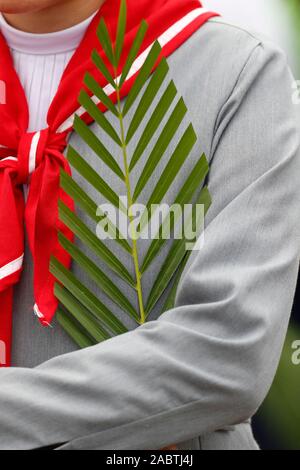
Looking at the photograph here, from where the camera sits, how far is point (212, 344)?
1.63 m

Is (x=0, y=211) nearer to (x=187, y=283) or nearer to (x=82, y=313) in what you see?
(x=82, y=313)

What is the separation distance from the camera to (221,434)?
1.76 m

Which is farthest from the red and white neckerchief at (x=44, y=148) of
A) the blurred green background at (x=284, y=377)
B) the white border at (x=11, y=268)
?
the blurred green background at (x=284, y=377)

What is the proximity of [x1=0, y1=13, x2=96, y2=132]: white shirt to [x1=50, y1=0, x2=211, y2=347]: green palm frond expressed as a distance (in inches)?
5.2

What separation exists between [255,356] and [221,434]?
0.18 metres

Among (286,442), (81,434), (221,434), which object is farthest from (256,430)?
(81,434)

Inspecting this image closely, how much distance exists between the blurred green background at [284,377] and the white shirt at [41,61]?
1054 millimetres

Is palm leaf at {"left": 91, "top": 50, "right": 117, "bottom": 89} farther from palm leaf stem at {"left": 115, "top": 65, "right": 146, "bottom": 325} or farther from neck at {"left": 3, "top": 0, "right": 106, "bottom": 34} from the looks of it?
neck at {"left": 3, "top": 0, "right": 106, "bottom": 34}

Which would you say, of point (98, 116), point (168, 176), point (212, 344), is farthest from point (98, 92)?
point (212, 344)

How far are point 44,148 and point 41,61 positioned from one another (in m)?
0.19

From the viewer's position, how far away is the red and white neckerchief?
1.82 metres

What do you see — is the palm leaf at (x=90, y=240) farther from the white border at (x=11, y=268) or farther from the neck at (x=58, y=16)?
the neck at (x=58, y=16)

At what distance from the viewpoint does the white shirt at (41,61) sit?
193 cm

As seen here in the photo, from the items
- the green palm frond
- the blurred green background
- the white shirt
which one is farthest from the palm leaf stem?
the blurred green background
